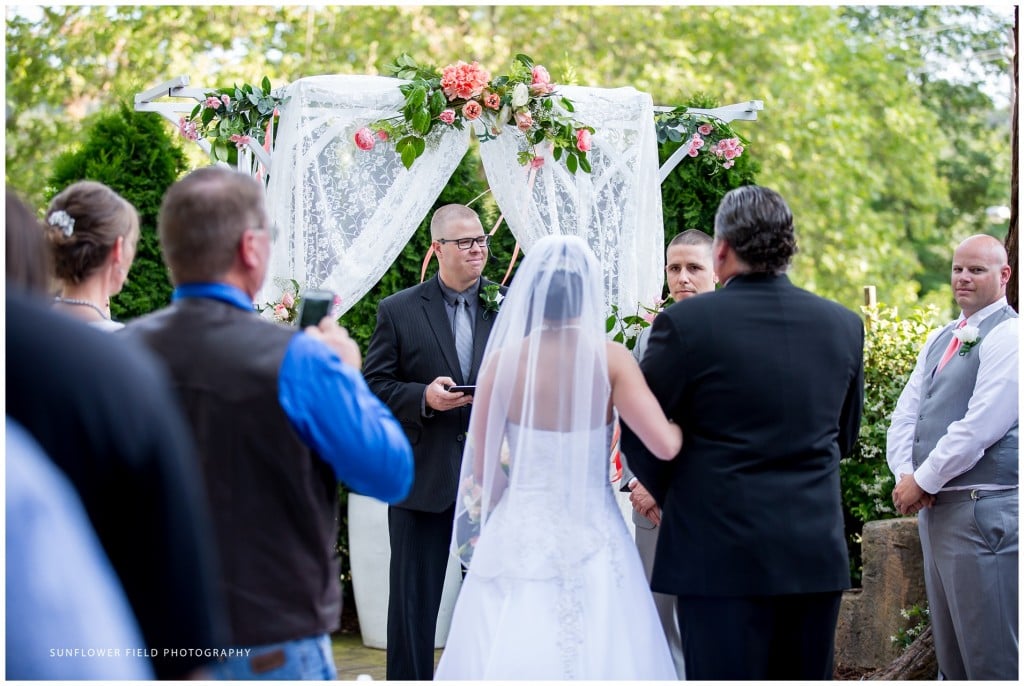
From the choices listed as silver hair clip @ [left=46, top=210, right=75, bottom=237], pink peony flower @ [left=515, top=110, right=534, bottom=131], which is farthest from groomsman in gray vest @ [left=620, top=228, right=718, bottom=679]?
silver hair clip @ [left=46, top=210, right=75, bottom=237]

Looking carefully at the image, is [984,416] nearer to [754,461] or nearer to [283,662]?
[754,461]

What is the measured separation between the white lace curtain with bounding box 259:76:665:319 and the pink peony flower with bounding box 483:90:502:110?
0.20 metres

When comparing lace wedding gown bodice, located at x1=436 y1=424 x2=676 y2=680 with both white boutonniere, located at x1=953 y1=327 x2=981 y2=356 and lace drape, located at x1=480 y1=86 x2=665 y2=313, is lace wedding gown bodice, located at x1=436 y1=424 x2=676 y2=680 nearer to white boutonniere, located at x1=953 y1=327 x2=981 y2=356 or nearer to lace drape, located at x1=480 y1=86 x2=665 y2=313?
white boutonniere, located at x1=953 y1=327 x2=981 y2=356

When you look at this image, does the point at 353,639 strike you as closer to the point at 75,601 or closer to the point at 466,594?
the point at 466,594

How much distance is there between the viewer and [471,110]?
468 cm

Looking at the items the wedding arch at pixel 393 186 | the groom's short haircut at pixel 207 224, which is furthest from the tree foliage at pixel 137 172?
the groom's short haircut at pixel 207 224

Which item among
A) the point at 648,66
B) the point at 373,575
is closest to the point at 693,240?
the point at 373,575

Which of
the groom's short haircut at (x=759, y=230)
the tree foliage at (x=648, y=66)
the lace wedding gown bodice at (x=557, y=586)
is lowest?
the lace wedding gown bodice at (x=557, y=586)

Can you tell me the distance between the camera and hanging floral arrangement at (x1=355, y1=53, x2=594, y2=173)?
15.4 feet

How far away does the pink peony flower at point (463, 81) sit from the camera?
4.66 metres

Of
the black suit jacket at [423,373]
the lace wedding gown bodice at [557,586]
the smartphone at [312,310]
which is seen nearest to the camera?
the smartphone at [312,310]

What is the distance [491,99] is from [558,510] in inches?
88.0

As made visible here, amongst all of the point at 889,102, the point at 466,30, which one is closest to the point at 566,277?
the point at 466,30

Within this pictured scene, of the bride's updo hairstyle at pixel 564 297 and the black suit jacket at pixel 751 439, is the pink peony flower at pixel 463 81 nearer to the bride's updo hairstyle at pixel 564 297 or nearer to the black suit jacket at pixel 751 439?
the bride's updo hairstyle at pixel 564 297
